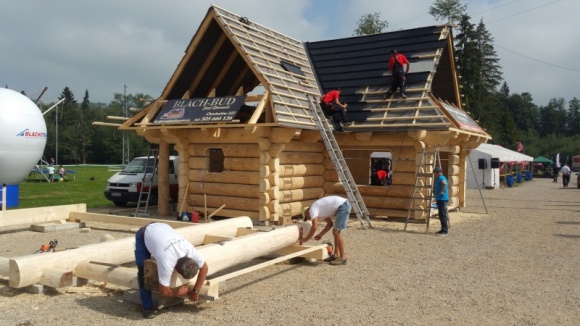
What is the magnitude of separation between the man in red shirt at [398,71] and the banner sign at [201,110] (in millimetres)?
4540

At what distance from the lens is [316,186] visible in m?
14.6

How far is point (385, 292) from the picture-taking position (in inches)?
247

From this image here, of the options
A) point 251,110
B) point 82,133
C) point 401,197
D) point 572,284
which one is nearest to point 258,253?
point 572,284

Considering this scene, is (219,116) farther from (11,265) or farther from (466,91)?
(466,91)

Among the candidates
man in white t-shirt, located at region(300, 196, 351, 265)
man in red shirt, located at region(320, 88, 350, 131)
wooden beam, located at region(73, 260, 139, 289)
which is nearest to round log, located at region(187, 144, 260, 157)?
man in red shirt, located at region(320, 88, 350, 131)

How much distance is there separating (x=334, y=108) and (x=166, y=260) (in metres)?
9.82

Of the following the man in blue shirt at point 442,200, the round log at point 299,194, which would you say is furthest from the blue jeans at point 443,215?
the round log at point 299,194

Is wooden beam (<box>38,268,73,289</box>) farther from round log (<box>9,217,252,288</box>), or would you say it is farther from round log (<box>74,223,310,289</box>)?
A: round log (<box>74,223,310,289</box>)

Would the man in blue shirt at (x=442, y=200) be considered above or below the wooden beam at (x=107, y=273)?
above

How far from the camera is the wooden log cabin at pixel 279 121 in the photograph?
1252cm

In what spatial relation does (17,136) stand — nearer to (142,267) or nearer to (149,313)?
(142,267)

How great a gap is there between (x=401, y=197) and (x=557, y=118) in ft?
362

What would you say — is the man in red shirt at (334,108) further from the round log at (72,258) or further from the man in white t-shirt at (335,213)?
the round log at (72,258)

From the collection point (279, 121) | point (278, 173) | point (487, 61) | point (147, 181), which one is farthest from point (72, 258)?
point (487, 61)
